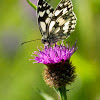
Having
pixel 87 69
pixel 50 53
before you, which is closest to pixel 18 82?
pixel 50 53

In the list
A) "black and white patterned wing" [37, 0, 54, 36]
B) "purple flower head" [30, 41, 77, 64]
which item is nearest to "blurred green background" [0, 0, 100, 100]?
"purple flower head" [30, 41, 77, 64]

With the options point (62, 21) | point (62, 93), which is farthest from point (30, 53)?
point (62, 93)

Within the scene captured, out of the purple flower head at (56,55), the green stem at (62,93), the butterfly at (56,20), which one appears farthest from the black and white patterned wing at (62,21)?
the green stem at (62,93)

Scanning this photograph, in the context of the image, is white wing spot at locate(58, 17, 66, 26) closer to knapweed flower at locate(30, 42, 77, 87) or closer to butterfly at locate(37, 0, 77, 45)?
butterfly at locate(37, 0, 77, 45)

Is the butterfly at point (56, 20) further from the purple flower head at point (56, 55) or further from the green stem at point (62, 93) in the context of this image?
the green stem at point (62, 93)

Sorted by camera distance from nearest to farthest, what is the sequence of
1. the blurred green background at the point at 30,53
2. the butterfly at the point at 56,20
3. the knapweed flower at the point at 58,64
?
1. the blurred green background at the point at 30,53
2. the knapweed flower at the point at 58,64
3. the butterfly at the point at 56,20

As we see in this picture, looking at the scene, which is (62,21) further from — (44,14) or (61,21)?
(44,14)
